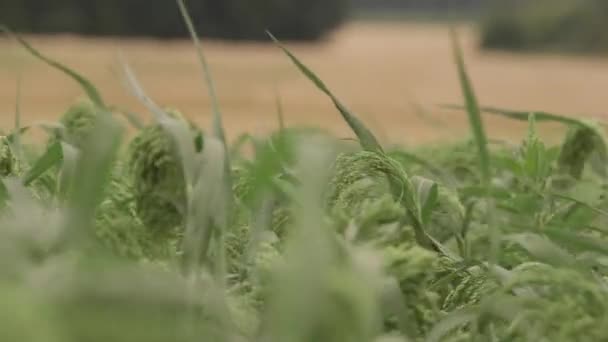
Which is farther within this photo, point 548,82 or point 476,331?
point 548,82

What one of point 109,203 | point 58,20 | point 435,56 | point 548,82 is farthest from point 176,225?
point 435,56

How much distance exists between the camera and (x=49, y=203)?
0.15 meters

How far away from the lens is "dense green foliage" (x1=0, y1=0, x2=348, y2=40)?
13.6 ft

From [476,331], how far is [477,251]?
8cm

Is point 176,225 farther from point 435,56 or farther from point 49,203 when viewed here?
point 435,56

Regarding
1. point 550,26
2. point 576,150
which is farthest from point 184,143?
point 550,26

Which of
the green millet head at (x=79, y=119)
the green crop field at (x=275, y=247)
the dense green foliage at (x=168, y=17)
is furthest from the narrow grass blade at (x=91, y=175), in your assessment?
the dense green foliage at (x=168, y=17)

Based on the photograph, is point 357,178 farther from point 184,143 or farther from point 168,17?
point 168,17

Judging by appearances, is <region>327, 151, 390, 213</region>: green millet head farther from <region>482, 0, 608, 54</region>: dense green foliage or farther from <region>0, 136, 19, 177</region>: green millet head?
<region>482, 0, 608, 54</region>: dense green foliage

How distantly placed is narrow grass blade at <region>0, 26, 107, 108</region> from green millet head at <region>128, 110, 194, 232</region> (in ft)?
0.12

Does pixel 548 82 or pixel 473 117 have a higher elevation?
pixel 473 117

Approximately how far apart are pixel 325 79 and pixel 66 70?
9.20 ft

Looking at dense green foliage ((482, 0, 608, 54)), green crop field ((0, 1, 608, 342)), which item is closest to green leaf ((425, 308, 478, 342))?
green crop field ((0, 1, 608, 342))

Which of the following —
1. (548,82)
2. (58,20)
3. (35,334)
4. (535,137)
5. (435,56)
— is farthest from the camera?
(435,56)
